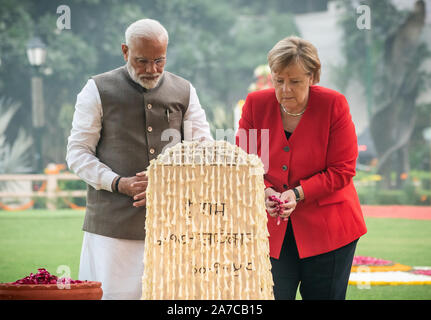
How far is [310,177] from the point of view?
2785 millimetres

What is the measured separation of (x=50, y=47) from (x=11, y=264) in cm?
1205

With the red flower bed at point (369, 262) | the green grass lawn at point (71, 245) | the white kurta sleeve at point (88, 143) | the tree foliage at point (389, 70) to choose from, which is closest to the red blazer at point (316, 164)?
the white kurta sleeve at point (88, 143)

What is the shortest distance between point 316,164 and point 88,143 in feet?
3.25

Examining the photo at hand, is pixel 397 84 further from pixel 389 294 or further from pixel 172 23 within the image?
pixel 389 294

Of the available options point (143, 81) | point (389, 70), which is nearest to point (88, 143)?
point (143, 81)

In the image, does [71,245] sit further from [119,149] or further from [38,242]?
[119,149]

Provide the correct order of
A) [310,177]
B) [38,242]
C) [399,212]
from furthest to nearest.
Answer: [399,212], [38,242], [310,177]

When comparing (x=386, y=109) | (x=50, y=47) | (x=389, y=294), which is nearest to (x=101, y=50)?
(x=50, y=47)

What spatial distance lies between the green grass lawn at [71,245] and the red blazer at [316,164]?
3.37 m

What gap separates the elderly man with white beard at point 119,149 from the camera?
295cm

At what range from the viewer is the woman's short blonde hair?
268 cm

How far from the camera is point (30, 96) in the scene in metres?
18.7

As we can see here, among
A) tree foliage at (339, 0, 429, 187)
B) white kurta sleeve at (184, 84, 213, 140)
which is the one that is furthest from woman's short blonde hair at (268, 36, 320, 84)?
tree foliage at (339, 0, 429, 187)

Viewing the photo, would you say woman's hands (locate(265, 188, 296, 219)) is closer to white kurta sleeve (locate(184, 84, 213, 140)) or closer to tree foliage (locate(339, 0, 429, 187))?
white kurta sleeve (locate(184, 84, 213, 140))
